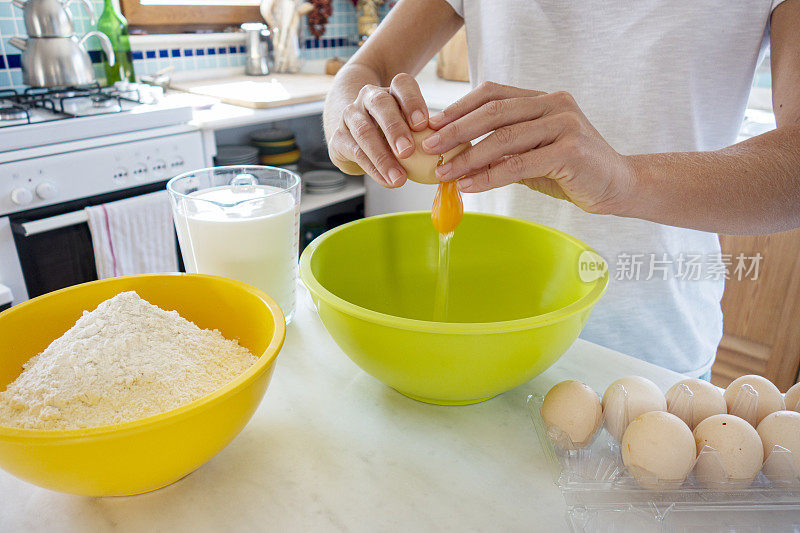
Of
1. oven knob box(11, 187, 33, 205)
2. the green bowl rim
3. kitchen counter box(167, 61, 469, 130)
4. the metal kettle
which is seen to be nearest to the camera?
the green bowl rim

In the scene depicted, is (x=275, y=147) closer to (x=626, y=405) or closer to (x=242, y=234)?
(x=242, y=234)

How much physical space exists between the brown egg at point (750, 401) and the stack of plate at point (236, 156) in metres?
1.90

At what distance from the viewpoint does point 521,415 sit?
62cm

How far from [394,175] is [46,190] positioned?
4.28ft

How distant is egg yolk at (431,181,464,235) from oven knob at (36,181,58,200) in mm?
1307

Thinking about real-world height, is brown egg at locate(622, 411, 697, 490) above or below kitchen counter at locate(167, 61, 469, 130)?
below

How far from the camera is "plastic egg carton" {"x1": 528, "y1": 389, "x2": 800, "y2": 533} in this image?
47 centimetres

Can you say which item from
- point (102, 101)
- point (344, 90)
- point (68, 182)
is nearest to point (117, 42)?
point (102, 101)

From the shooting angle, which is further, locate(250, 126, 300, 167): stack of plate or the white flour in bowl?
locate(250, 126, 300, 167): stack of plate

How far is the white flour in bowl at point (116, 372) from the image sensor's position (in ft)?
1.56

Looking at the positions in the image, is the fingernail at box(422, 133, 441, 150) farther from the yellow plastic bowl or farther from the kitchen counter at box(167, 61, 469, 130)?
the kitchen counter at box(167, 61, 469, 130)

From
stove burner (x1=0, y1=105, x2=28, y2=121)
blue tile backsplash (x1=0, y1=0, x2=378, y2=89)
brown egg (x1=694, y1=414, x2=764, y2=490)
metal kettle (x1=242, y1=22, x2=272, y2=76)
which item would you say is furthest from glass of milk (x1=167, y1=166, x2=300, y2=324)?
metal kettle (x1=242, y1=22, x2=272, y2=76)

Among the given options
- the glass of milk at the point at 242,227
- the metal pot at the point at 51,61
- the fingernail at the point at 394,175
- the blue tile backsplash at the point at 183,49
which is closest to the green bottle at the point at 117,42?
the blue tile backsplash at the point at 183,49

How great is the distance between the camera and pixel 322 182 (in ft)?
7.91
